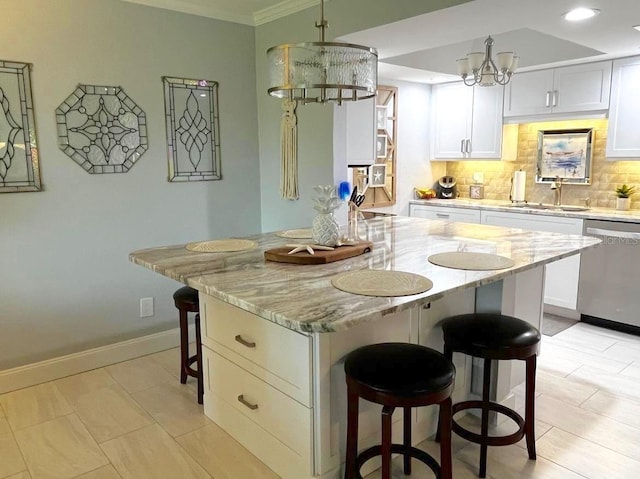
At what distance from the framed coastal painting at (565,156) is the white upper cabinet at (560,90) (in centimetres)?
35

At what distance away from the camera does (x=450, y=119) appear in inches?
210

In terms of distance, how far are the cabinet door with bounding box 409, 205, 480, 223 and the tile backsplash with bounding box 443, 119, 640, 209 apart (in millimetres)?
645

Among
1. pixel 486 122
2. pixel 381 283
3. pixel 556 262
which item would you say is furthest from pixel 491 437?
pixel 486 122

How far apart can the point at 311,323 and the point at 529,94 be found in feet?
13.3

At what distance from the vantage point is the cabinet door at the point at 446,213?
493cm

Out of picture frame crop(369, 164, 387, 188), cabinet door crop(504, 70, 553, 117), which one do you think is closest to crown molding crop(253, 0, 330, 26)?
picture frame crop(369, 164, 387, 188)

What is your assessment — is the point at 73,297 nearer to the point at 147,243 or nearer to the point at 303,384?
the point at 147,243

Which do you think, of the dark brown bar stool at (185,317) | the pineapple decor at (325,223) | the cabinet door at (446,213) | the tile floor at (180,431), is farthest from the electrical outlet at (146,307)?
the cabinet door at (446,213)

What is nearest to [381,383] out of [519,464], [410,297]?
[410,297]

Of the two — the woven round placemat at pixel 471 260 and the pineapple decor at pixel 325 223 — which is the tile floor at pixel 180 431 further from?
the pineapple decor at pixel 325 223

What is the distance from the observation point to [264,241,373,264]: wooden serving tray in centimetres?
226

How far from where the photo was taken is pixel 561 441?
2.43m

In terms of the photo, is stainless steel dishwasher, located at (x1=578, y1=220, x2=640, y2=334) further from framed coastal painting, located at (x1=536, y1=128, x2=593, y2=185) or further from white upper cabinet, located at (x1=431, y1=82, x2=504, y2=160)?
white upper cabinet, located at (x1=431, y1=82, x2=504, y2=160)

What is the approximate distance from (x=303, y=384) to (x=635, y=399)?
2178 mm
